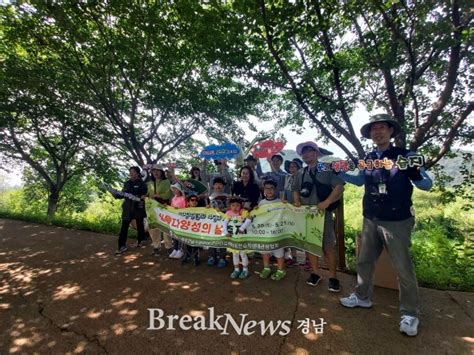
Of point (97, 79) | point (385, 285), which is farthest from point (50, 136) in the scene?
point (385, 285)

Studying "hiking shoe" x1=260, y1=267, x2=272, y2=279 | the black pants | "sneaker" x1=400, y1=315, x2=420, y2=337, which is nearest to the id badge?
"sneaker" x1=400, y1=315, x2=420, y2=337

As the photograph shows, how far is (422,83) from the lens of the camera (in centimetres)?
741

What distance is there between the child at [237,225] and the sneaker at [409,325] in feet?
8.05

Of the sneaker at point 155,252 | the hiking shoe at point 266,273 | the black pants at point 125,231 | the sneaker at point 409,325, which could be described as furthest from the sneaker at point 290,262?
the black pants at point 125,231

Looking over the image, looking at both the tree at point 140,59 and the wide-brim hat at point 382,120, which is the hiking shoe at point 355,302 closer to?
the wide-brim hat at point 382,120

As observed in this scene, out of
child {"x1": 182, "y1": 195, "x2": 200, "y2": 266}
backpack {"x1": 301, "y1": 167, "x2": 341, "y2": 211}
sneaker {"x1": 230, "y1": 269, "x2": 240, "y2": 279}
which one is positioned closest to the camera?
backpack {"x1": 301, "y1": 167, "x2": 341, "y2": 211}

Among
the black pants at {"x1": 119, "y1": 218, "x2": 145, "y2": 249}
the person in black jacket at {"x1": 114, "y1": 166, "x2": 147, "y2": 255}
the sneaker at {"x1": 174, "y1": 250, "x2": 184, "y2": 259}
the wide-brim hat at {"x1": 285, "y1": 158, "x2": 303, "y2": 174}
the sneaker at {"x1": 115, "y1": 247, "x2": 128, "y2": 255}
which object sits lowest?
the sneaker at {"x1": 115, "y1": 247, "x2": 128, "y2": 255}

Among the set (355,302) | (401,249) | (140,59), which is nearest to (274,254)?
(355,302)

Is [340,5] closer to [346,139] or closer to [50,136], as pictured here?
[346,139]

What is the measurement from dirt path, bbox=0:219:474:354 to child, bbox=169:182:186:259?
275 mm

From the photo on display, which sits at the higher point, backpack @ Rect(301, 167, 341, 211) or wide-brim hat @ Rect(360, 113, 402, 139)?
wide-brim hat @ Rect(360, 113, 402, 139)

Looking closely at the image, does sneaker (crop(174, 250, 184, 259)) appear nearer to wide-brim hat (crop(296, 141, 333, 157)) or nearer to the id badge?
wide-brim hat (crop(296, 141, 333, 157))

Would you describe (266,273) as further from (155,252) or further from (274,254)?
(155,252)

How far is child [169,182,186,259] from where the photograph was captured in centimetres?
594
